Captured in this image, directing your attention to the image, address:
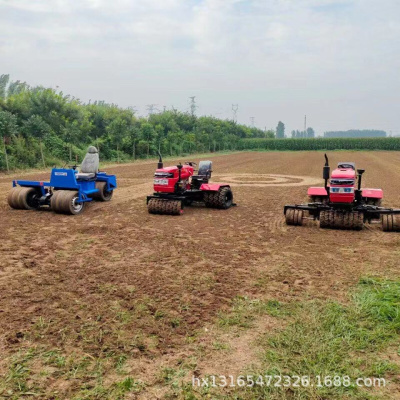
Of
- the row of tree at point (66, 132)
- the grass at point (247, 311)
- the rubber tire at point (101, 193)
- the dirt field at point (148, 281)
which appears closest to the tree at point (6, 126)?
the row of tree at point (66, 132)

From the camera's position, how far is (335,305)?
4.32 m

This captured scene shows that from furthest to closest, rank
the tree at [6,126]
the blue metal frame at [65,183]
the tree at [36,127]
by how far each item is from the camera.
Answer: the tree at [36,127], the tree at [6,126], the blue metal frame at [65,183]

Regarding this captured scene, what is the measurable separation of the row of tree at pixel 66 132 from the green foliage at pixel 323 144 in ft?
79.9

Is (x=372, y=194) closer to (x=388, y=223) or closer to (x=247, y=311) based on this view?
(x=388, y=223)

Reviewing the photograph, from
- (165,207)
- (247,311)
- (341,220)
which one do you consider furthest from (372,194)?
(247,311)

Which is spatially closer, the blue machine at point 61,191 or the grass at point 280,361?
the grass at point 280,361

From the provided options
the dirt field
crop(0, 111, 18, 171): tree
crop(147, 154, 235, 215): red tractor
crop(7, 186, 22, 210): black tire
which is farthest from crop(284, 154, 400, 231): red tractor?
crop(0, 111, 18, 171): tree

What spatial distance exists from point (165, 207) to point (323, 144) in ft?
195

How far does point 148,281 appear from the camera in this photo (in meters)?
5.07

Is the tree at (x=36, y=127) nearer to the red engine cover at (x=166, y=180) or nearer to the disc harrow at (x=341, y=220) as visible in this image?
the red engine cover at (x=166, y=180)

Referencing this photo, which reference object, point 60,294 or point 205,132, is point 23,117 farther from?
point 205,132

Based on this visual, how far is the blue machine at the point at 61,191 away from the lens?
9.38 metres

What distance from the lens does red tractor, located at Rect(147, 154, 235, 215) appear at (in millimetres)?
9487

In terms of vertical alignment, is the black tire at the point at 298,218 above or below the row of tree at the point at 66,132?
below
